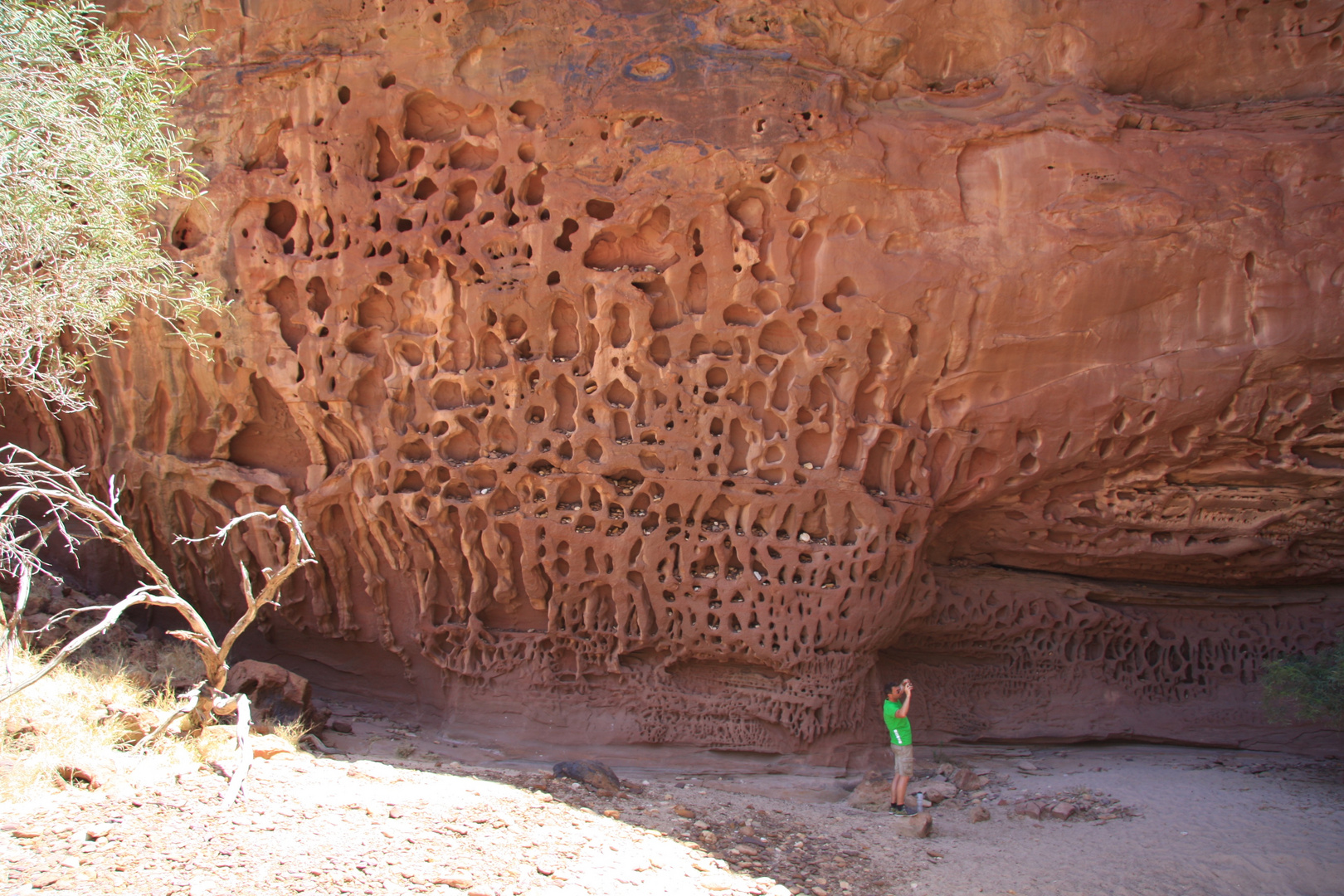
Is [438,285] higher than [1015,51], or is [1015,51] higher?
[1015,51]

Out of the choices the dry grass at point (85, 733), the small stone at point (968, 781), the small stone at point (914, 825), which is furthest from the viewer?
the small stone at point (968, 781)

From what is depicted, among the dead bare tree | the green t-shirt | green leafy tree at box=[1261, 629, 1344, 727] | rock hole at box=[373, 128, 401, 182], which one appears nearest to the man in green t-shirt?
the green t-shirt

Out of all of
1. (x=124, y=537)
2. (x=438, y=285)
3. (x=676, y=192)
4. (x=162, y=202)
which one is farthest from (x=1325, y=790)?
(x=162, y=202)

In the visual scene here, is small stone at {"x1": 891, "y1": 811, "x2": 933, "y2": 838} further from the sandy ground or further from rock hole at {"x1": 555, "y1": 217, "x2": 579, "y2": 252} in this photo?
rock hole at {"x1": 555, "y1": 217, "x2": 579, "y2": 252}

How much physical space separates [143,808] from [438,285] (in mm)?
4160

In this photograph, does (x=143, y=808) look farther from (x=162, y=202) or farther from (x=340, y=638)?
(x=162, y=202)

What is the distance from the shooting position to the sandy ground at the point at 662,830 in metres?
3.90

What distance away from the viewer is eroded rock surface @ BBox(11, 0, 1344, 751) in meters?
6.62

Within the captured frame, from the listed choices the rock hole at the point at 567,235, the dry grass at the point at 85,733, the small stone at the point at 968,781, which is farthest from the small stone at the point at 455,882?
the rock hole at the point at 567,235

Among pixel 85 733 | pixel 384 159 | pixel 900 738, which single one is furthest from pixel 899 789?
pixel 384 159

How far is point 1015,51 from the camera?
22.4 ft

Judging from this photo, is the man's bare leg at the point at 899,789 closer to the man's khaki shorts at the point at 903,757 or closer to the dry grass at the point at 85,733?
the man's khaki shorts at the point at 903,757

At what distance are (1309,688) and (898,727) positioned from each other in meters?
Answer: 3.22

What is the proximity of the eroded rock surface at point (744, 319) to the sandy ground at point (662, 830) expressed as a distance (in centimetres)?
76
